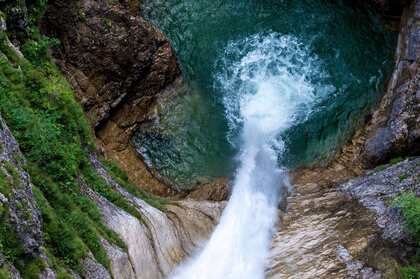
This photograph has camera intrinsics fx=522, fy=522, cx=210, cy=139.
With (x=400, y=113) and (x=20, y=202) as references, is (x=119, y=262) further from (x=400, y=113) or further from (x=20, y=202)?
(x=400, y=113)

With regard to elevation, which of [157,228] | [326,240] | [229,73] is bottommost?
[326,240]

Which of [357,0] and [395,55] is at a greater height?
[357,0]

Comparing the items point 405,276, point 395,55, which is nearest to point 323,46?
point 395,55

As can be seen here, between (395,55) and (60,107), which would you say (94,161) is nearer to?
(60,107)

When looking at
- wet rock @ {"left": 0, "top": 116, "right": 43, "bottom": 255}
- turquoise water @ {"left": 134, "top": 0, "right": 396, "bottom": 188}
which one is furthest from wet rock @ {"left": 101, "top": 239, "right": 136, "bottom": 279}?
turquoise water @ {"left": 134, "top": 0, "right": 396, "bottom": 188}

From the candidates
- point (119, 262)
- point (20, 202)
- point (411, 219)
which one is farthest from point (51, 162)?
point (411, 219)

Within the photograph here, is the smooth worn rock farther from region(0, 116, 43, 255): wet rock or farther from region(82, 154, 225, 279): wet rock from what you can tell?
region(0, 116, 43, 255): wet rock
